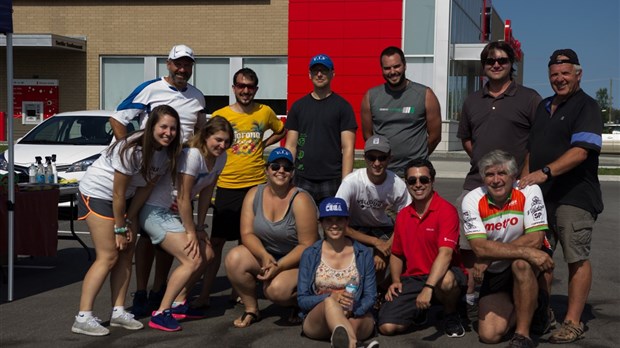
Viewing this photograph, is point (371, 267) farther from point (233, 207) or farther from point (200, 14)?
point (200, 14)

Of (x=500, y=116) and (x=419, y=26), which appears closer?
(x=500, y=116)

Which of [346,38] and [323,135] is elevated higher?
[346,38]

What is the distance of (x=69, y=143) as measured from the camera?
11734 mm

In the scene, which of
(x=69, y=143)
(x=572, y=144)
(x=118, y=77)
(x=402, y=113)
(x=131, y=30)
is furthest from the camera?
(x=118, y=77)

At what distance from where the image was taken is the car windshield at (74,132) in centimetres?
1177

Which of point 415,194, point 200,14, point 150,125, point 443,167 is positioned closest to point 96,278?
point 150,125

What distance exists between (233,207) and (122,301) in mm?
1304

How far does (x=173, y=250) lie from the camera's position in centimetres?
558

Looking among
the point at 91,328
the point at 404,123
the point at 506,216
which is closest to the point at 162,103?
the point at 91,328

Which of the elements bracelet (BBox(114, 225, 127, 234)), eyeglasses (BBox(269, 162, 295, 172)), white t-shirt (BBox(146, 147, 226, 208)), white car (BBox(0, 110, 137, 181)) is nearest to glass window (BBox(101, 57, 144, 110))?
white car (BBox(0, 110, 137, 181))

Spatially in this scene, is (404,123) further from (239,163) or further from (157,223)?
(157,223)

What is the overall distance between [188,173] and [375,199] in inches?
57.5

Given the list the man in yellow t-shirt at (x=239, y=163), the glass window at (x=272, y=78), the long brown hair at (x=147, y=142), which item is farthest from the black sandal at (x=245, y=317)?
the glass window at (x=272, y=78)

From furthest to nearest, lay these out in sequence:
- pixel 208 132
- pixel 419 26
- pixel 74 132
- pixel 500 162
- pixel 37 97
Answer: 1. pixel 37 97
2. pixel 419 26
3. pixel 74 132
4. pixel 208 132
5. pixel 500 162
